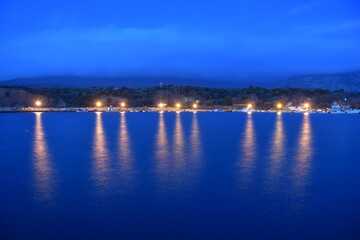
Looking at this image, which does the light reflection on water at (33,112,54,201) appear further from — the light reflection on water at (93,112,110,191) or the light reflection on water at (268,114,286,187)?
the light reflection on water at (268,114,286,187)

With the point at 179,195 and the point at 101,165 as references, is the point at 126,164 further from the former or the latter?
the point at 179,195

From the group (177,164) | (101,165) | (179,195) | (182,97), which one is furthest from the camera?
(182,97)

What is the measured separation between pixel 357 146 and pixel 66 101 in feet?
234

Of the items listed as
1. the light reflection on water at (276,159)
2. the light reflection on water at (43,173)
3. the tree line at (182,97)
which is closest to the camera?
the light reflection on water at (43,173)

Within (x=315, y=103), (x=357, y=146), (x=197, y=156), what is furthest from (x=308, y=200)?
(x=315, y=103)

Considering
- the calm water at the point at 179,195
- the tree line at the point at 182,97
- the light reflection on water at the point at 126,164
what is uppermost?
the tree line at the point at 182,97

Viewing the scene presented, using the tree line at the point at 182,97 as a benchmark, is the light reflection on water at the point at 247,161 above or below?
below

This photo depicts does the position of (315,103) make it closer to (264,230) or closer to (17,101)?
(17,101)

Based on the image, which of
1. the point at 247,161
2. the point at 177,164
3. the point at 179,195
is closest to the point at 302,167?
the point at 247,161

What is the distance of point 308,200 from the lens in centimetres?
687

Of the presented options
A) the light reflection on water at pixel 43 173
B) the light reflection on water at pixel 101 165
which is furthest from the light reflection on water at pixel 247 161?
the light reflection on water at pixel 43 173

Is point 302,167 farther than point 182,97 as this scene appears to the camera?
No

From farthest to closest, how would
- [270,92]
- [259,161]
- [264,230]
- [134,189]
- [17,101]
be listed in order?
[270,92] < [17,101] < [259,161] < [134,189] < [264,230]

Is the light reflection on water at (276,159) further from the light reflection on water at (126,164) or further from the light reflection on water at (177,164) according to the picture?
the light reflection on water at (126,164)
